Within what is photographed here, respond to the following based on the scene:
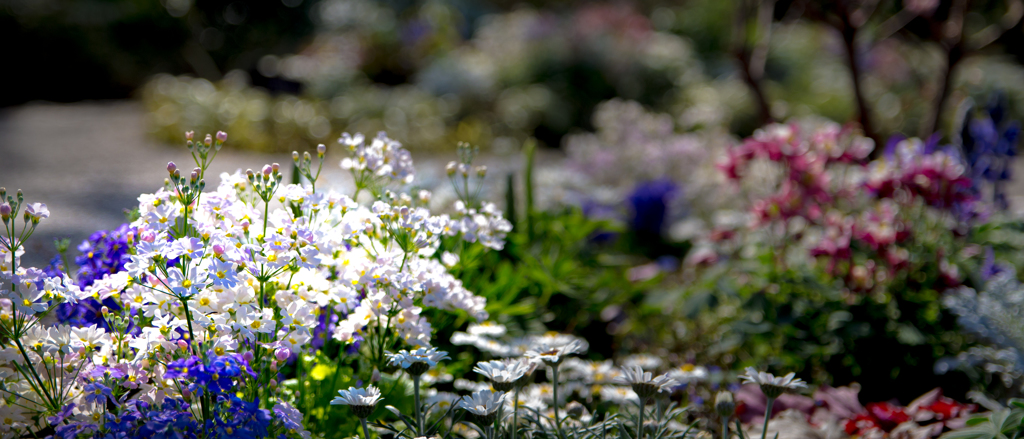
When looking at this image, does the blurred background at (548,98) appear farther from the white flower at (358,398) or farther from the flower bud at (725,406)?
the white flower at (358,398)

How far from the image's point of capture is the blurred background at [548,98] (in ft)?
8.54

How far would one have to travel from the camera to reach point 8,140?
4938mm

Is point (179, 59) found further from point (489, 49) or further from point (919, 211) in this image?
point (919, 211)

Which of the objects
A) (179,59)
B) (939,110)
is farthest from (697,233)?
(179,59)

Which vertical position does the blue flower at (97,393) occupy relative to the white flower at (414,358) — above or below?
above

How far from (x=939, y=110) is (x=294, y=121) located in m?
4.81

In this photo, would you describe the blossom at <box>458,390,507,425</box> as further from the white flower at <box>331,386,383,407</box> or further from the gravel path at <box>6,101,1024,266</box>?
the gravel path at <box>6,101,1024,266</box>

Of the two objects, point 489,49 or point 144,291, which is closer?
point 144,291

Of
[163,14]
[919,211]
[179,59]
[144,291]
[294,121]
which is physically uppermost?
[163,14]

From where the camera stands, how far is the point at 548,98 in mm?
6621

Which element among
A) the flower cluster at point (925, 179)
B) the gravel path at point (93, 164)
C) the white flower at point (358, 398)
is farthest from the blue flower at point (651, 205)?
the white flower at point (358, 398)

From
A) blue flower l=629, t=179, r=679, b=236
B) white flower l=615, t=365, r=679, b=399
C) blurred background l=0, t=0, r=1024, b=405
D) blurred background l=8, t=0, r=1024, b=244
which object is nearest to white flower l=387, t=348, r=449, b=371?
white flower l=615, t=365, r=679, b=399

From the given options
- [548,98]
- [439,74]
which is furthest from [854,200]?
[439,74]

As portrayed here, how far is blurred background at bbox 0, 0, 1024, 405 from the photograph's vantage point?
8.54 feet
